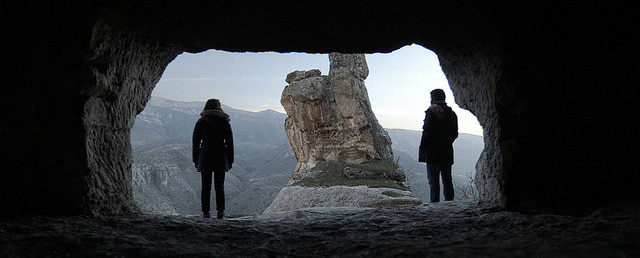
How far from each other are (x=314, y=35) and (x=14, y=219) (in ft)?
7.32

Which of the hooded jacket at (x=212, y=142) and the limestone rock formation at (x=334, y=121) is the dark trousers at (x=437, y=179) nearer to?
the hooded jacket at (x=212, y=142)

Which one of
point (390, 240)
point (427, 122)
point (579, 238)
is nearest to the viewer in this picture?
point (579, 238)

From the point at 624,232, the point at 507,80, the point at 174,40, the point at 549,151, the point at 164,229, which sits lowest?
the point at 164,229

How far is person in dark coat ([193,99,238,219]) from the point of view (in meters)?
3.92

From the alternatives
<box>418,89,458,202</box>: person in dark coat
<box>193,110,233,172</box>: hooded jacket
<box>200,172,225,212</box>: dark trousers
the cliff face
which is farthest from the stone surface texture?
the cliff face

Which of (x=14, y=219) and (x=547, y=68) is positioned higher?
(x=547, y=68)

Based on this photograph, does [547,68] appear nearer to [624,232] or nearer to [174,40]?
[624,232]

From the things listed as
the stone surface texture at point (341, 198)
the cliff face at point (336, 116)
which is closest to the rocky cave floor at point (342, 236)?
the stone surface texture at point (341, 198)

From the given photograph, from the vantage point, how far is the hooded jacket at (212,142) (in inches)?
154

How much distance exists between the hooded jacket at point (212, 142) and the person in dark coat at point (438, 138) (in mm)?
2243

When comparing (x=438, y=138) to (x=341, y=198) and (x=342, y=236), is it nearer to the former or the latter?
→ (x=342, y=236)

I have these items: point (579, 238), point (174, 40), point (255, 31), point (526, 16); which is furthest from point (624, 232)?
point (174, 40)

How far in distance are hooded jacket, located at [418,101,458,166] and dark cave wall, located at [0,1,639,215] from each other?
1395mm

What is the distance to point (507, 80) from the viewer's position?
8.18 feet
